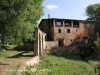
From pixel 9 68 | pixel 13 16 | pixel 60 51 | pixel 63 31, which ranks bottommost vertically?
pixel 60 51

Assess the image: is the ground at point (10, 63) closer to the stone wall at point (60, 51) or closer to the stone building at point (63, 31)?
the stone wall at point (60, 51)

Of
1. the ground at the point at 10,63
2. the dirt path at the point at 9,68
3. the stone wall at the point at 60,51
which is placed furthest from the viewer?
the stone wall at the point at 60,51

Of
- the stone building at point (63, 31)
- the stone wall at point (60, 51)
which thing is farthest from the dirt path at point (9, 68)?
the stone building at point (63, 31)

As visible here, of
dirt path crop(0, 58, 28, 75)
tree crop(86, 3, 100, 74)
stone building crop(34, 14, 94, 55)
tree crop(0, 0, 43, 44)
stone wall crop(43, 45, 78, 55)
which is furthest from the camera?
stone building crop(34, 14, 94, 55)

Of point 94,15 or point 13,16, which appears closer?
point 13,16

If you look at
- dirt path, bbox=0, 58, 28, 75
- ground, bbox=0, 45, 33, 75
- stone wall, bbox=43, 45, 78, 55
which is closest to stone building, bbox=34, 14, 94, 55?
stone wall, bbox=43, 45, 78, 55

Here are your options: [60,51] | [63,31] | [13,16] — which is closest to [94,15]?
[63,31]

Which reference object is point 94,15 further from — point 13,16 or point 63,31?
point 13,16

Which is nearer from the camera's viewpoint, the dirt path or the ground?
the dirt path

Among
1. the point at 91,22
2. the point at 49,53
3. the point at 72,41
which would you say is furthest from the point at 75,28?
the point at 49,53

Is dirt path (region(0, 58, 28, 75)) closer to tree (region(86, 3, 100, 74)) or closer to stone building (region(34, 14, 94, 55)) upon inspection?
tree (region(86, 3, 100, 74))

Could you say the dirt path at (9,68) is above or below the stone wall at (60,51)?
above

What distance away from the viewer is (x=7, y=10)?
1430 centimetres

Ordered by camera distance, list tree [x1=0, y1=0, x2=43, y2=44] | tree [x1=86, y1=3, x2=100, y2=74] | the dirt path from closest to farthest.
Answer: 1. the dirt path
2. tree [x1=0, y1=0, x2=43, y2=44]
3. tree [x1=86, y1=3, x2=100, y2=74]
